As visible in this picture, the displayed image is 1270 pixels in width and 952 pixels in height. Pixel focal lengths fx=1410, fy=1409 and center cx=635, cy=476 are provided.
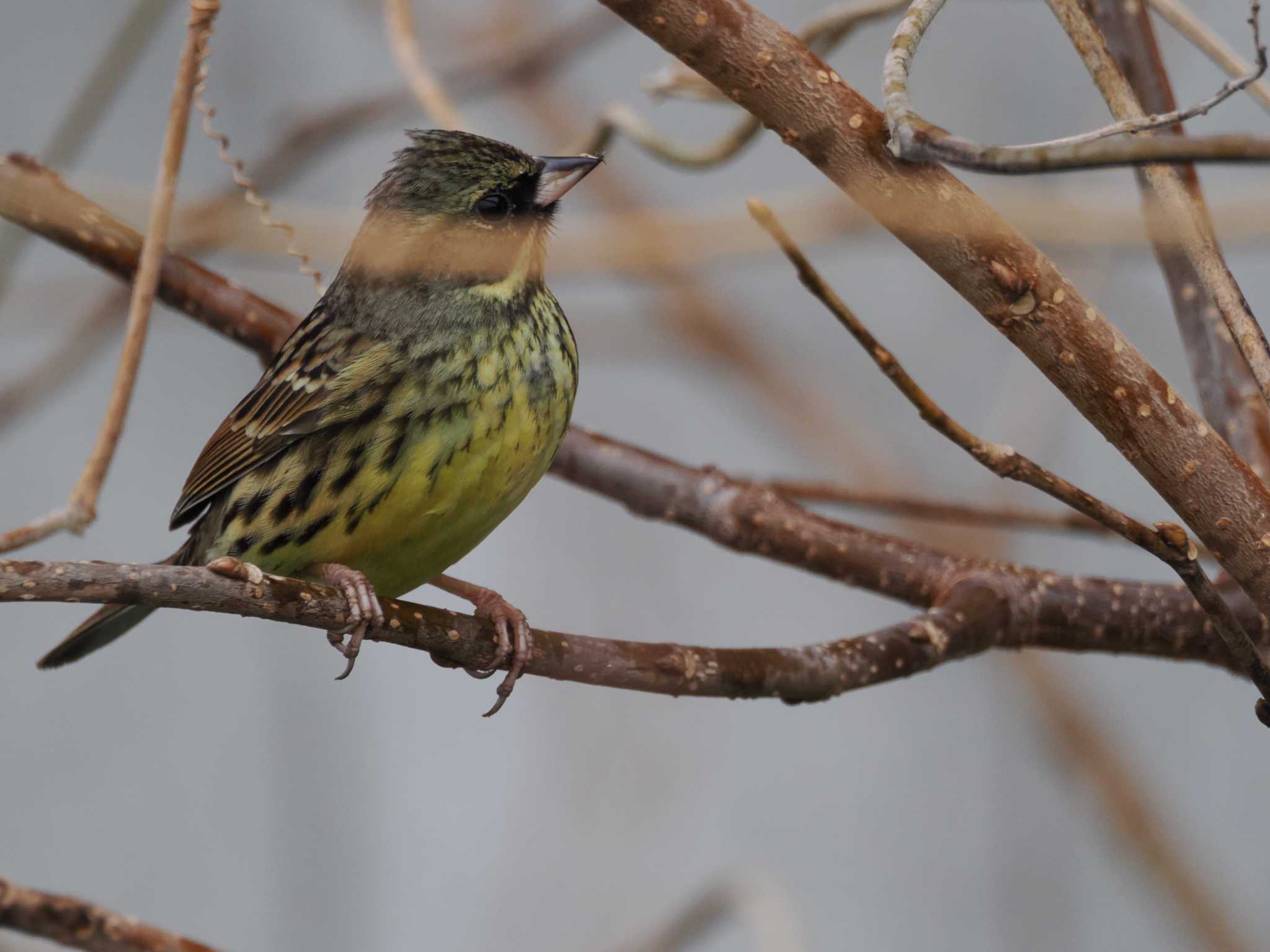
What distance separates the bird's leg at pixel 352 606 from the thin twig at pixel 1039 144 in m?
0.81

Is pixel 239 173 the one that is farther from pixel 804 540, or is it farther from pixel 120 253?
pixel 804 540

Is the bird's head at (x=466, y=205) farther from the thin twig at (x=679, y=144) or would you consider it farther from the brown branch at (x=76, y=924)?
the brown branch at (x=76, y=924)

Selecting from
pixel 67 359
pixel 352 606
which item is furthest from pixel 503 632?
pixel 67 359

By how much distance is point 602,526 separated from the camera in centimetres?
442

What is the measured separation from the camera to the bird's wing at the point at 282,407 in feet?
7.99

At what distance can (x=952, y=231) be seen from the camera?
1337mm

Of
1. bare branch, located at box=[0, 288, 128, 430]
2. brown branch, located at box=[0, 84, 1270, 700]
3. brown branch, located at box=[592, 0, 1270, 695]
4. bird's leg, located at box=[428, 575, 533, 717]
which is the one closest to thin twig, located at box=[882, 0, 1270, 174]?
brown branch, located at box=[592, 0, 1270, 695]

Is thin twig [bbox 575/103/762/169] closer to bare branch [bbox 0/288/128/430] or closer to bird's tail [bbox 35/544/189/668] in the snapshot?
bare branch [bbox 0/288/128/430]

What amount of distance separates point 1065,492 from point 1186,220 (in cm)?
30

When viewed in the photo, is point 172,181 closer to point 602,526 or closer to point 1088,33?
point 1088,33

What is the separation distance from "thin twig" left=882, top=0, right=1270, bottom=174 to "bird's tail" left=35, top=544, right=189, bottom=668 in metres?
1.83

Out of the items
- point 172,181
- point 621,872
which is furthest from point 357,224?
point 621,872

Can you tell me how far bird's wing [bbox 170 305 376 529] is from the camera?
244 centimetres

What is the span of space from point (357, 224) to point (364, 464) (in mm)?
489
